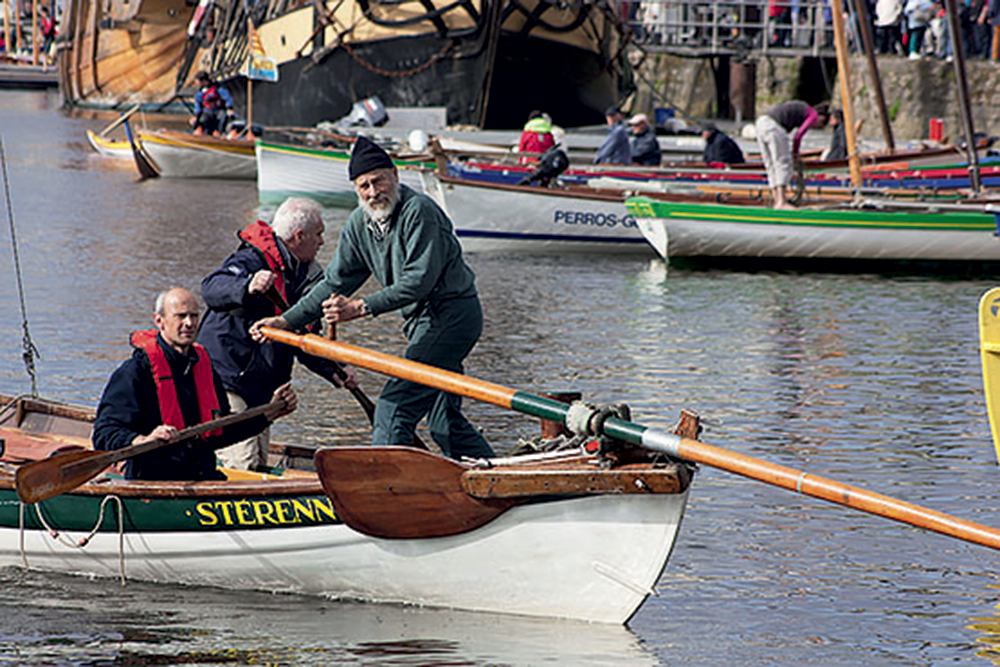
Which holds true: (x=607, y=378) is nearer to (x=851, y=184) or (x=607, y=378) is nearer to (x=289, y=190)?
(x=851, y=184)

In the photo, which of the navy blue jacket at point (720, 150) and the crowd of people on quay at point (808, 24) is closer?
the navy blue jacket at point (720, 150)

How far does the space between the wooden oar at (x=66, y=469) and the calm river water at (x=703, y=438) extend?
1.99ft

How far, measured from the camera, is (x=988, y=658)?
707 cm

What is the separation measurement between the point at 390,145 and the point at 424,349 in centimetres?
1859

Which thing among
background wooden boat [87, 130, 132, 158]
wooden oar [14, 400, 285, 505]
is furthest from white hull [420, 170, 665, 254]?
background wooden boat [87, 130, 132, 158]

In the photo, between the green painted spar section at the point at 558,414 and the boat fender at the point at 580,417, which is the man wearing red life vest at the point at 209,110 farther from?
the boat fender at the point at 580,417

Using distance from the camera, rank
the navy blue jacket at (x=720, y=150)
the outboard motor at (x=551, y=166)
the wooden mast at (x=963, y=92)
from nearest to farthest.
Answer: the wooden mast at (x=963, y=92)
the outboard motor at (x=551, y=166)
the navy blue jacket at (x=720, y=150)

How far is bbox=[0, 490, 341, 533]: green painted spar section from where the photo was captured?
7469 millimetres

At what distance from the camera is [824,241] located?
65.4ft

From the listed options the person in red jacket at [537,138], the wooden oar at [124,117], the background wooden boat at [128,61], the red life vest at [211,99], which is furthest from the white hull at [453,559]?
the background wooden boat at [128,61]

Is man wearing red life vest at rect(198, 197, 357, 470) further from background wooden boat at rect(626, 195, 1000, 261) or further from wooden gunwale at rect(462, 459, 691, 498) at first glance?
background wooden boat at rect(626, 195, 1000, 261)

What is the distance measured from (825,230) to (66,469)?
542 inches

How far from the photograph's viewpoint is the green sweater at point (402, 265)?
25.6 feet

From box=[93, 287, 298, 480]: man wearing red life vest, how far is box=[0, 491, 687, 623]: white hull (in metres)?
0.50
